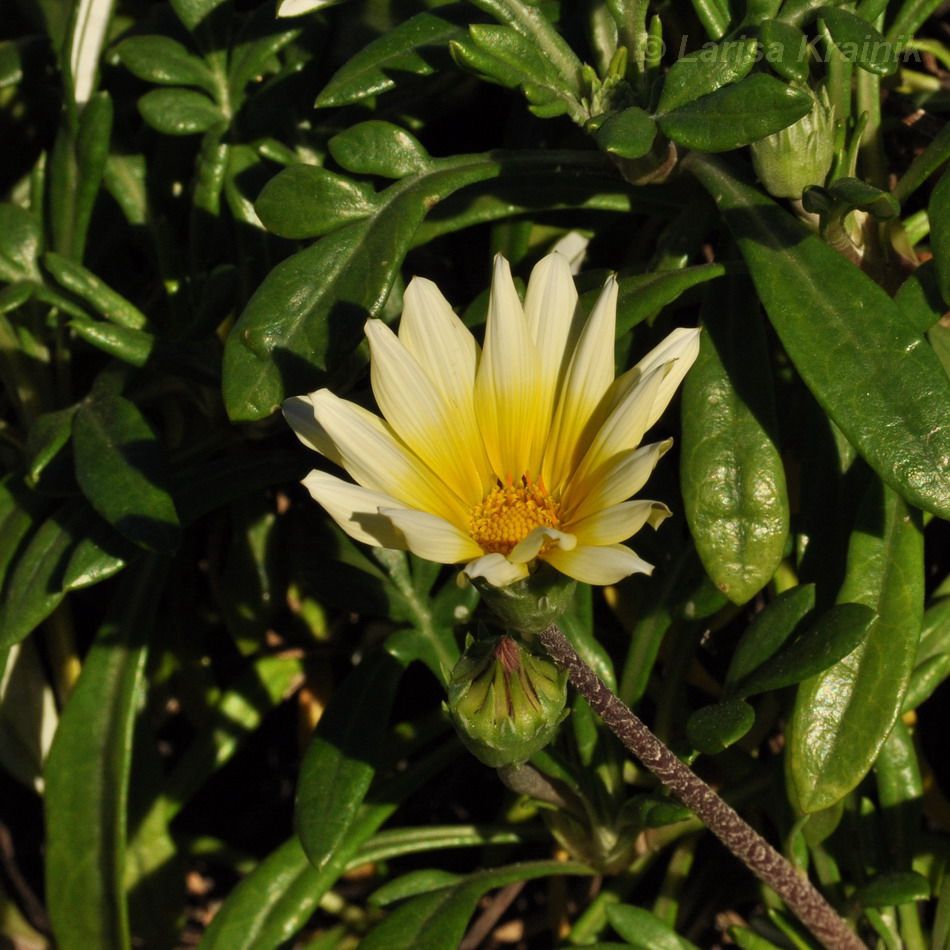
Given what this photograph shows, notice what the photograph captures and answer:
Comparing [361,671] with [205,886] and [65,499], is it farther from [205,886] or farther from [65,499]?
[205,886]

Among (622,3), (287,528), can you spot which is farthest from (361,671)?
(622,3)

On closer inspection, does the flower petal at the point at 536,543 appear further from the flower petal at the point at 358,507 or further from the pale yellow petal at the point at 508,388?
the pale yellow petal at the point at 508,388

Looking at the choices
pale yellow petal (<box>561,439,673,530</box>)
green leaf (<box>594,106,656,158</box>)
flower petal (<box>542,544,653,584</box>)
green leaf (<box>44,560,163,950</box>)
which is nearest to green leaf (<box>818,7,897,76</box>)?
green leaf (<box>594,106,656,158</box>)

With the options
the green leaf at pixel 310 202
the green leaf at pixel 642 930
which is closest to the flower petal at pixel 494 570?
the green leaf at pixel 310 202

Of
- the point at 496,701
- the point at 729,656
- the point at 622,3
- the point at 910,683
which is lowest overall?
the point at 729,656

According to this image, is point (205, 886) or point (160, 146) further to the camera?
point (205, 886)

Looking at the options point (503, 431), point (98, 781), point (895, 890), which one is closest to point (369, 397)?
point (503, 431)

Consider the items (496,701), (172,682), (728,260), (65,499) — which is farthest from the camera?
(172,682)
